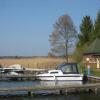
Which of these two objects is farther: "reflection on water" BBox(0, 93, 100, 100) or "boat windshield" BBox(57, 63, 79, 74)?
"boat windshield" BBox(57, 63, 79, 74)

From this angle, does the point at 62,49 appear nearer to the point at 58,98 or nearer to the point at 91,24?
the point at 91,24

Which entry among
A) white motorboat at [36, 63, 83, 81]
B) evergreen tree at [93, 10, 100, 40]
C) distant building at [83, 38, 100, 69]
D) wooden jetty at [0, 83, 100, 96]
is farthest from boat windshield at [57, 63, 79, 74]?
evergreen tree at [93, 10, 100, 40]

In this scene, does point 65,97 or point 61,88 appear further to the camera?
point 61,88

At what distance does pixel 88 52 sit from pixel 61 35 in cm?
1418

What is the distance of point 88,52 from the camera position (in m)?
63.1

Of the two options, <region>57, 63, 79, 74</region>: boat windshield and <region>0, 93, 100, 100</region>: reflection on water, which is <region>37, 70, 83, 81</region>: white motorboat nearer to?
<region>57, 63, 79, 74</region>: boat windshield

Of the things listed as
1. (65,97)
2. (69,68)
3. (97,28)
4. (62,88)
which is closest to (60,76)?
(69,68)

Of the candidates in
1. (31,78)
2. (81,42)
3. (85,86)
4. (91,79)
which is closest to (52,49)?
(81,42)

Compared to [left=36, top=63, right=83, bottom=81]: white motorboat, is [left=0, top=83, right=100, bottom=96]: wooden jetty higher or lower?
lower

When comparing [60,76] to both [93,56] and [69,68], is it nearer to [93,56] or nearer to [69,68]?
[69,68]

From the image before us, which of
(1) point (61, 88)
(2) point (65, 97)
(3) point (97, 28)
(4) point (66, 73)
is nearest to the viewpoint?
(2) point (65, 97)

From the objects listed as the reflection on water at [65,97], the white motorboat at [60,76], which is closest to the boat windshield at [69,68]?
the white motorboat at [60,76]

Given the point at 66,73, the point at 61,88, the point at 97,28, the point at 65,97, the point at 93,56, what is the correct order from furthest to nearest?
1. the point at 97,28
2. the point at 93,56
3. the point at 66,73
4. the point at 61,88
5. the point at 65,97

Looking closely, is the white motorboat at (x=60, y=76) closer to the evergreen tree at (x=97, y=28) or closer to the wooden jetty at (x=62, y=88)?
the wooden jetty at (x=62, y=88)
